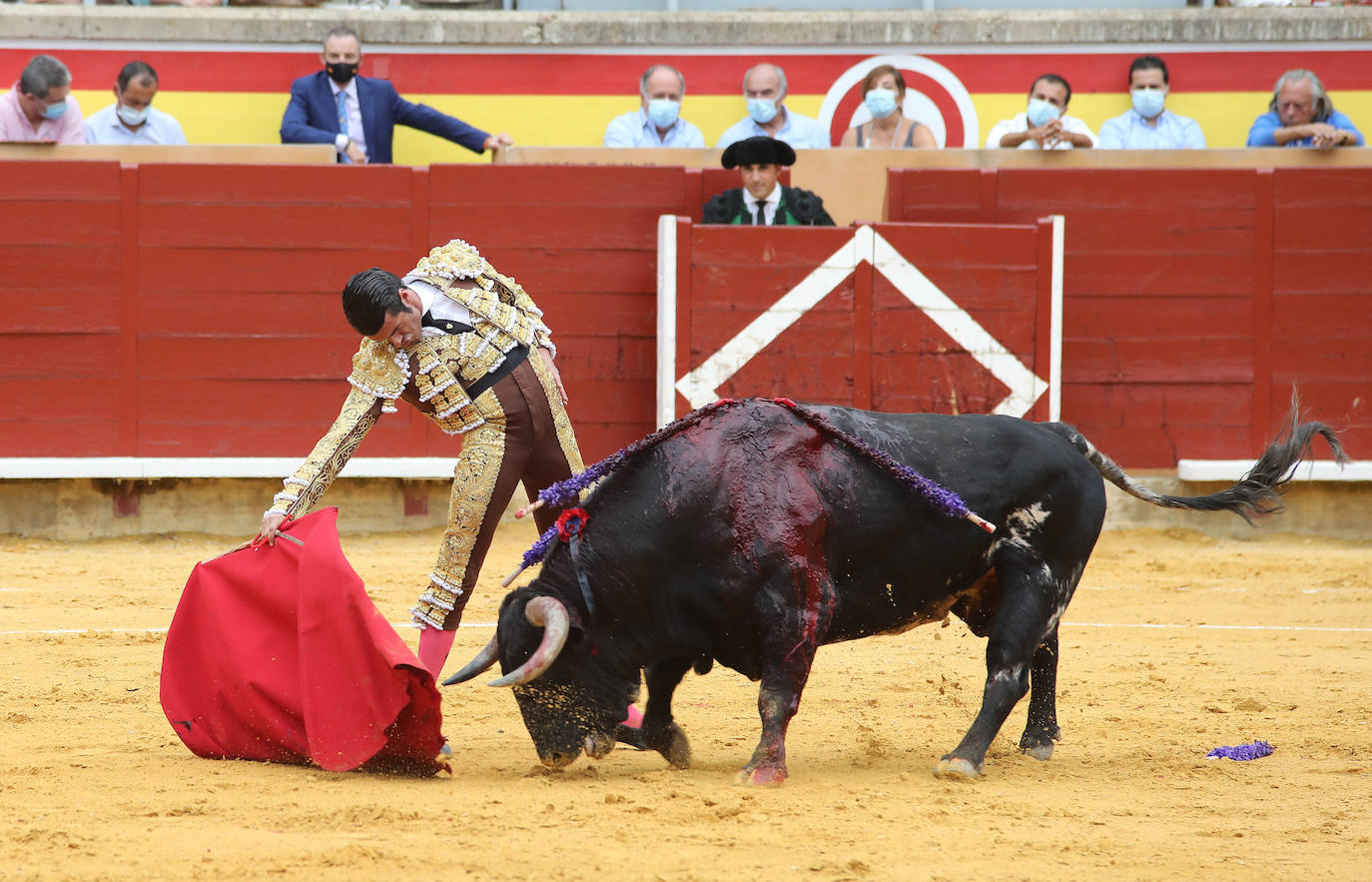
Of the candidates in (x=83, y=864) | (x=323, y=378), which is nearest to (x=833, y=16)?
(x=323, y=378)

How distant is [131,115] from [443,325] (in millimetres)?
4820

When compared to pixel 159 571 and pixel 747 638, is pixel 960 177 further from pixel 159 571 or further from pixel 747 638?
pixel 747 638

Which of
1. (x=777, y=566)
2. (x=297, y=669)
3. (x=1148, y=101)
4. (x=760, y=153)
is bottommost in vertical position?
(x=297, y=669)

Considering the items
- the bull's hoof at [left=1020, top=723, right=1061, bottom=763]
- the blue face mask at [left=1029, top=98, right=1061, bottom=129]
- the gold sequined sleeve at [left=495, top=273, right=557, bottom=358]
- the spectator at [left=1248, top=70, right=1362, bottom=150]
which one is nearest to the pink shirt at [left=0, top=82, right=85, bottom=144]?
the gold sequined sleeve at [left=495, top=273, right=557, bottom=358]

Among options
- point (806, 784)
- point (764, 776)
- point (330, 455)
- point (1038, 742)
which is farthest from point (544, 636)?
point (1038, 742)

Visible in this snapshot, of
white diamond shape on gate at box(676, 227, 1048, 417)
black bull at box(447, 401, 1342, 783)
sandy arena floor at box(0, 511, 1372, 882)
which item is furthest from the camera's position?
white diamond shape on gate at box(676, 227, 1048, 417)

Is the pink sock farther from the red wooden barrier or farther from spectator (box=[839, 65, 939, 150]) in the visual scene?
spectator (box=[839, 65, 939, 150])

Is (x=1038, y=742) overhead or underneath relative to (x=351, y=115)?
underneath

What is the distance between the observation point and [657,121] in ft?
27.8

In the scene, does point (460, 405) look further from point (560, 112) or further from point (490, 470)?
point (560, 112)

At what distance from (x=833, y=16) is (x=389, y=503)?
394 cm

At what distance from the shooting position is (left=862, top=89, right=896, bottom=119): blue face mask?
26.8 ft

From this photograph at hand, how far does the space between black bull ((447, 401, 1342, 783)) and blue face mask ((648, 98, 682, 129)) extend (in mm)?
4868

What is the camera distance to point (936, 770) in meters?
3.64
